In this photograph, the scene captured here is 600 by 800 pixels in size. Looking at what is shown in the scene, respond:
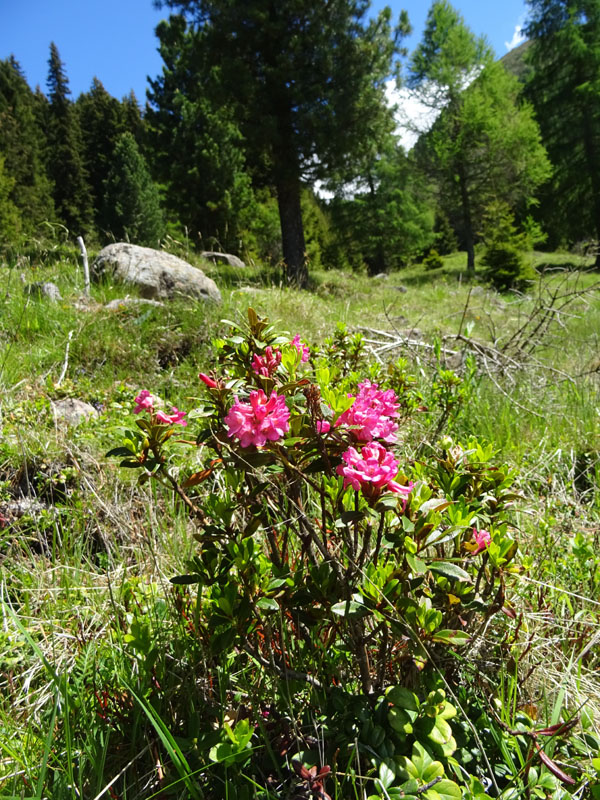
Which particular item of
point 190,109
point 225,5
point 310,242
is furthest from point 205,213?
point 225,5

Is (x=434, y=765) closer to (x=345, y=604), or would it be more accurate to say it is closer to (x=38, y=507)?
(x=345, y=604)

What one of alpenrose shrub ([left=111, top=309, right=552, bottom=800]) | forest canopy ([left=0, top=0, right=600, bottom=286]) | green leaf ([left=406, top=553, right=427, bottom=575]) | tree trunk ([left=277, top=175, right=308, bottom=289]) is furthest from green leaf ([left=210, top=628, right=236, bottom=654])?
tree trunk ([left=277, top=175, right=308, bottom=289])

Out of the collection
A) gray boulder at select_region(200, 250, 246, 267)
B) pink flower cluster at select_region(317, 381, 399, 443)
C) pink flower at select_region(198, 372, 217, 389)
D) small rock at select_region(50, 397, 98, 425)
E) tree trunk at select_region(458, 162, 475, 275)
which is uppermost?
tree trunk at select_region(458, 162, 475, 275)

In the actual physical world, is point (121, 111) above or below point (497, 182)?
above

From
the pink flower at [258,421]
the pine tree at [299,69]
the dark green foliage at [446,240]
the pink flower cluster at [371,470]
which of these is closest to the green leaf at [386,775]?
the pink flower cluster at [371,470]

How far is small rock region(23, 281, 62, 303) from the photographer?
3.37m

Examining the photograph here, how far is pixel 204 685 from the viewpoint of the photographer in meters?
0.98

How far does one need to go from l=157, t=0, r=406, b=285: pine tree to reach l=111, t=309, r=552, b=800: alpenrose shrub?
628 cm

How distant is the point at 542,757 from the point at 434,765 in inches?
7.4

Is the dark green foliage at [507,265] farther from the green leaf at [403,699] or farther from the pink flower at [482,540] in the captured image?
the green leaf at [403,699]

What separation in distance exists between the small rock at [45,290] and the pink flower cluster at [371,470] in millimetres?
3313

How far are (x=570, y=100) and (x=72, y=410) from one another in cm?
2034

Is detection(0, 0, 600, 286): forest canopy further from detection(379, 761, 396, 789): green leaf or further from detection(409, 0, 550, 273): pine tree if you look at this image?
detection(379, 761, 396, 789): green leaf

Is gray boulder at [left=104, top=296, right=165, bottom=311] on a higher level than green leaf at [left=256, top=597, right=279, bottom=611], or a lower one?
higher
